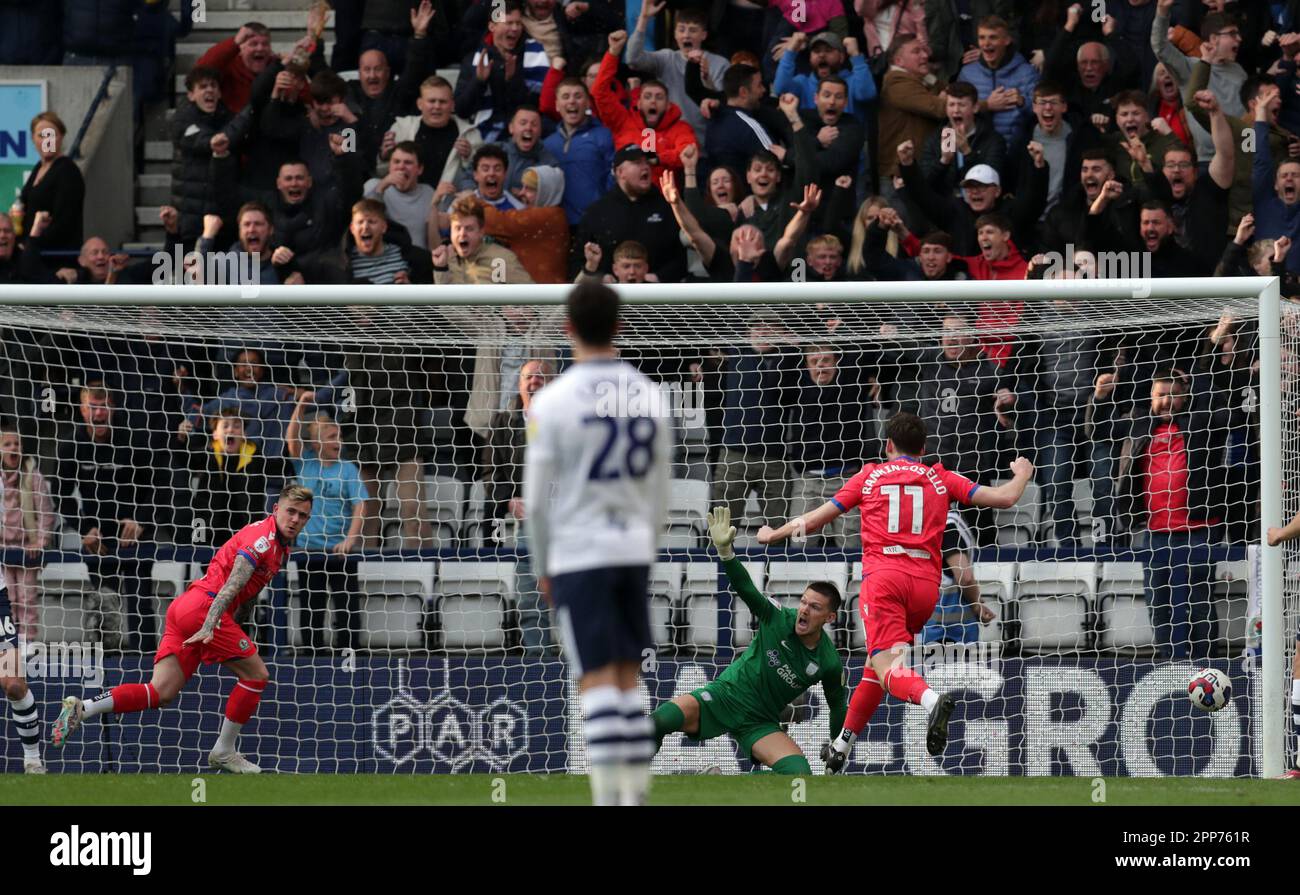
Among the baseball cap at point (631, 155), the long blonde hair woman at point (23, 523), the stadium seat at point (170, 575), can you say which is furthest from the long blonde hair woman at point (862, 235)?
the long blonde hair woman at point (23, 523)

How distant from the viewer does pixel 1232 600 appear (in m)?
9.09

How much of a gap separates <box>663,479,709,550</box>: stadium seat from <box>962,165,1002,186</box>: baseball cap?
9.37 ft

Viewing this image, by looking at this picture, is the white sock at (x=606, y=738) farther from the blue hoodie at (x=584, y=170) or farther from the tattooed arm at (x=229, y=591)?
the blue hoodie at (x=584, y=170)

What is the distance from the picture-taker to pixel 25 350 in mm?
10766

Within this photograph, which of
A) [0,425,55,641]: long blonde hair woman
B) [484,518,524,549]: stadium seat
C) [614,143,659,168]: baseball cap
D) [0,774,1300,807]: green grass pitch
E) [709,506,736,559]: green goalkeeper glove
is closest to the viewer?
[0,774,1300,807]: green grass pitch

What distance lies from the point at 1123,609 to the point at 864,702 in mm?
1789

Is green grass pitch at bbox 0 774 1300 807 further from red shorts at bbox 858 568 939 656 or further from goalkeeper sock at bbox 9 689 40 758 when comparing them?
goalkeeper sock at bbox 9 689 40 758

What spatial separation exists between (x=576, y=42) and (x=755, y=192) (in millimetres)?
2296

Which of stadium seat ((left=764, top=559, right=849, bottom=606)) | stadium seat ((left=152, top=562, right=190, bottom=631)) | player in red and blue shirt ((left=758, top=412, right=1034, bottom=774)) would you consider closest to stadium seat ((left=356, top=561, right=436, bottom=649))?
stadium seat ((left=152, top=562, right=190, bottom=631))

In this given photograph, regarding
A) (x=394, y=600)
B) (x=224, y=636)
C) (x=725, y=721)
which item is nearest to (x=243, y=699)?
A: (x=224, y=636)

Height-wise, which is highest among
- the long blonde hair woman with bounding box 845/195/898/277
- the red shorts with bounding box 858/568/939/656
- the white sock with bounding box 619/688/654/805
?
the long blonde hair woman with bounding box 845/195/898/277

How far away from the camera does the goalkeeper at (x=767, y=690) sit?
27.4 feet

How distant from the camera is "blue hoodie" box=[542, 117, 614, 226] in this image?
11.7 metres

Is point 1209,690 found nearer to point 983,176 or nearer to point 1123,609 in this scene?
point 1123,609
